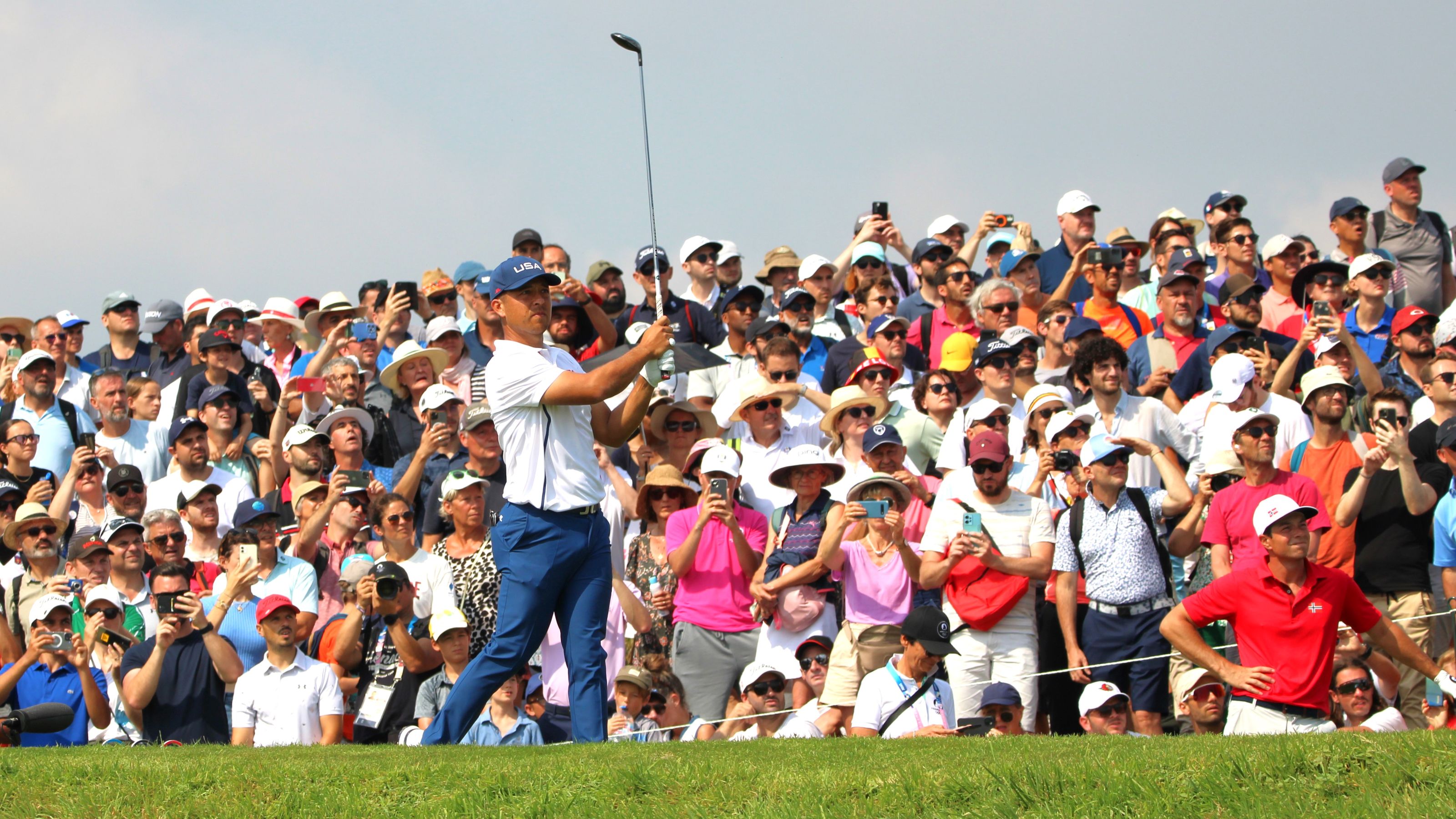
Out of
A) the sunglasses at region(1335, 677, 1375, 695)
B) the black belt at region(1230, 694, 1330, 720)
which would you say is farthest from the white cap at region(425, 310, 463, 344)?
the black belt at region(1230, 694, 1330, 720)

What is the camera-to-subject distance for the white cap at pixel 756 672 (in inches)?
408

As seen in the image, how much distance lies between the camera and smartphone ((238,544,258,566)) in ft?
36.2

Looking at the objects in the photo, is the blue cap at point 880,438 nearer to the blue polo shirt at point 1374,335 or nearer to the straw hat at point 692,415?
the straw hat at point 692,415

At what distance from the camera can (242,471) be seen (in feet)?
45.3

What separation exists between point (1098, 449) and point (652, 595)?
124 inches

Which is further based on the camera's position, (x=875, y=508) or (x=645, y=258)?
(x=645, y=258)

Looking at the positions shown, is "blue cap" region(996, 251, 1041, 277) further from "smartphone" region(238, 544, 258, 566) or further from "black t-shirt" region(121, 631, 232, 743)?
"black t-shirt" region(121, 631, 232, 743)

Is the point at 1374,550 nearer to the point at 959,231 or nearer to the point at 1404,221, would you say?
the point at 1404,221

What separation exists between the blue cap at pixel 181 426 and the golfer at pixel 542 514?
6.21 metres

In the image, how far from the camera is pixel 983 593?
10.1 meters

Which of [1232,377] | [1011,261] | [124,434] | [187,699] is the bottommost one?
[187,699]

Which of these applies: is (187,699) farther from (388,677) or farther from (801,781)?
(801,781)

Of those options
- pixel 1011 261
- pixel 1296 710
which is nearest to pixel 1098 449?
pixel 1296 710

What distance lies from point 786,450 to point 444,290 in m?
5.03
